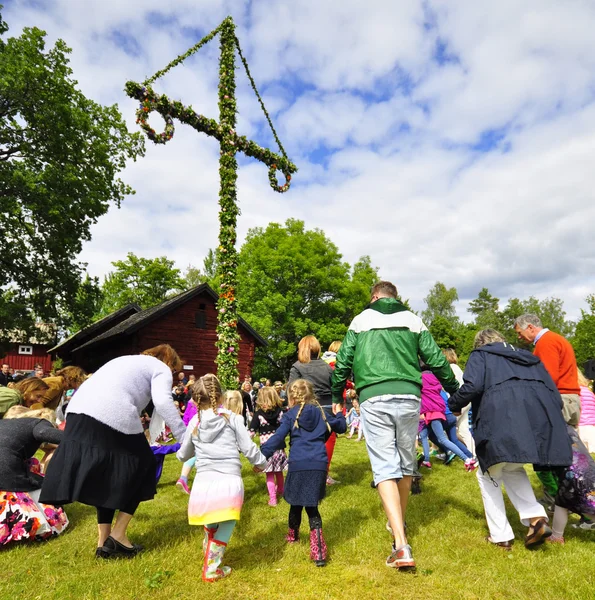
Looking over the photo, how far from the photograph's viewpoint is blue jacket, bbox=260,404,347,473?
395 cm

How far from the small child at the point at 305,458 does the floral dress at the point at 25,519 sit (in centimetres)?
226

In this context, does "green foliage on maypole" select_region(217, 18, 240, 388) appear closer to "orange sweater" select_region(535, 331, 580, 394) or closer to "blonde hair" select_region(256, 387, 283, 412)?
"blonde hair" select_region(256, 387, 283, 412)

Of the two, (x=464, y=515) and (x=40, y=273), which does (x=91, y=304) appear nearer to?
(x=40, y=273)

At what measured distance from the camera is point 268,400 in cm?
602

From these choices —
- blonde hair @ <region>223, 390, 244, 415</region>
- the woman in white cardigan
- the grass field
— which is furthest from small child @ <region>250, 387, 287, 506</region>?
→ the woman in white cardigan

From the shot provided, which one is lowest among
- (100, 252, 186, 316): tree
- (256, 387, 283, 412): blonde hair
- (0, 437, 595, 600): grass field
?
(0, 437, 595, 600): grass field

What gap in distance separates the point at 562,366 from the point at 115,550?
15.6 ft

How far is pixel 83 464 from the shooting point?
3.46 meters

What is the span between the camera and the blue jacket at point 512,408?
355cm

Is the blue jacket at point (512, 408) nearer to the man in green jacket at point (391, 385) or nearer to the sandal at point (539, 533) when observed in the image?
the man in green jacket at point (391, 385)

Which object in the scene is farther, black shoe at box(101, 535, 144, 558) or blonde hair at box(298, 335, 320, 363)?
blonde hair at box(298, 335, 320, 363)

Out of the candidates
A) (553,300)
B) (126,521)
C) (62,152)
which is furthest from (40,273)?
(553,300)

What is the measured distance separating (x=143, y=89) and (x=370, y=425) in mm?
7662

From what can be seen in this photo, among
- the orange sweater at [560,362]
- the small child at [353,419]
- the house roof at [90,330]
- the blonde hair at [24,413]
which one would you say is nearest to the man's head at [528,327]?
the orange sweater at [560,362]
